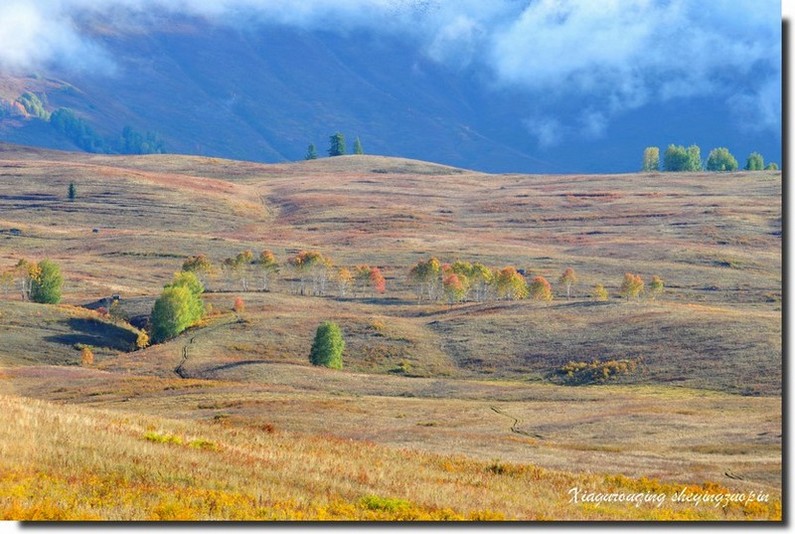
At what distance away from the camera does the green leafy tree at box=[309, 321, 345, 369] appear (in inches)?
5012

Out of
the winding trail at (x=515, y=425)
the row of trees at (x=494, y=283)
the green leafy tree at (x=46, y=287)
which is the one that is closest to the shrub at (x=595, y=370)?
the winding trail at (x=515, y=425)

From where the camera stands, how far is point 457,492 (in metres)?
30.4

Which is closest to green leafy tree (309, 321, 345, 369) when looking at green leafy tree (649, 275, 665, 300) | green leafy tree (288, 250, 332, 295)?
green leafy tree (288, 250, 332, 295)

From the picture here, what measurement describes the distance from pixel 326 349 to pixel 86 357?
89.2 feet

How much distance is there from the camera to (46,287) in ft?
554

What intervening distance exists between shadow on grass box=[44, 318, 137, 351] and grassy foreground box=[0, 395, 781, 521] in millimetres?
104241

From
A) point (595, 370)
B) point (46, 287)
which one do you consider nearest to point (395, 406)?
point (595, 370)

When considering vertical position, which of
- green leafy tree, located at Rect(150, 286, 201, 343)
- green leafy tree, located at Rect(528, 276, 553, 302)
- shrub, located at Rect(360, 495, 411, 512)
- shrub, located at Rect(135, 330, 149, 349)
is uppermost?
green leafy tree, located at Rect(528, 276, 553, 302)

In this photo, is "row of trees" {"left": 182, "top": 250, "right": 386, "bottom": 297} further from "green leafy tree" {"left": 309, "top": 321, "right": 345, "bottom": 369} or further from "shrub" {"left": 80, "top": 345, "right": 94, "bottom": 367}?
"green leafy tree" {"left": 309, "top": 321, "right": 345, "bottom": 369}

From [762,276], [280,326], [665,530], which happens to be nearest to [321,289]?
[280,326]

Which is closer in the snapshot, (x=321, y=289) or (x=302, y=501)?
(x=302, y=501)

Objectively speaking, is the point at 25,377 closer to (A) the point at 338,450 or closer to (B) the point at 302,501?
(A) the point at 338,450

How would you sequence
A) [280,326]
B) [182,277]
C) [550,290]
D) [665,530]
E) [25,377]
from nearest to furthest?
[665,530] → [25,377] → [280,326] → [182,277] → [550,290]

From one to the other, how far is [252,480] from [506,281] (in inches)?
5734
